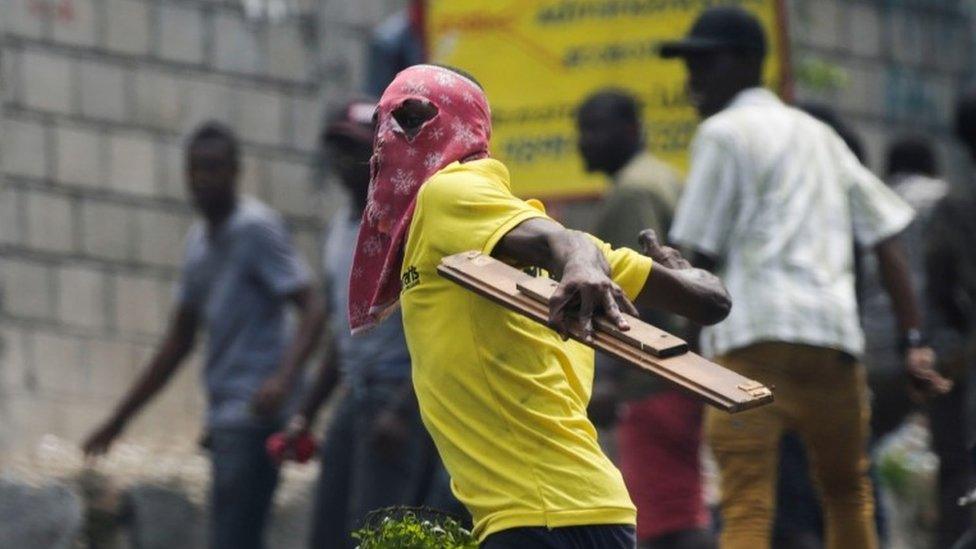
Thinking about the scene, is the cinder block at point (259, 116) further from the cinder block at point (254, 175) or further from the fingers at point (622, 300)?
the fingers at point (622, 300)

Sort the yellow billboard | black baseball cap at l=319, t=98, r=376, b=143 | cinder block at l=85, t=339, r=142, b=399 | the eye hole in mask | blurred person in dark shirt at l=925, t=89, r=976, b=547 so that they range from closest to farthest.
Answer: the eye hole in mask → blurred person in dark shirt at l=925, t=89, r=976, b=547 → black baseball cap at l=319, t=98, r=376, b=143 → the yellow billboard → cinder block at l=85, t=339, r=142, b=399

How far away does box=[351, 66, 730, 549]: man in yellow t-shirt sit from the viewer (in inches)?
204

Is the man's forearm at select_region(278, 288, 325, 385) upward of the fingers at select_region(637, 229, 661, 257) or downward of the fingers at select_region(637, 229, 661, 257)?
downward

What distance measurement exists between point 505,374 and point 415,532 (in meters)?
0.35

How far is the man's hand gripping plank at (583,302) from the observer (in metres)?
4.81

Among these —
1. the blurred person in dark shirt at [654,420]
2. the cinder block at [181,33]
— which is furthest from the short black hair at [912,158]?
the cinder block at [181,33]

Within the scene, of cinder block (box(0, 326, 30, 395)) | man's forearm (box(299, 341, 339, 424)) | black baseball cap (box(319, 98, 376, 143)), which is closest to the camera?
black baseball cap (box(319, 98, 376, 143))

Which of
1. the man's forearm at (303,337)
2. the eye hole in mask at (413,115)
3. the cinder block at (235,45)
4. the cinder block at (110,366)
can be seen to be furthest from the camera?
the cinder block at (235,45)

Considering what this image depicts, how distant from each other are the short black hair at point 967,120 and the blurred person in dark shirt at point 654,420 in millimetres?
945

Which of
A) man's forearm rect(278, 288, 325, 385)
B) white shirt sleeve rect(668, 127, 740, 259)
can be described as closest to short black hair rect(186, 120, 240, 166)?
man's forearm rect(278, 288, 325, 385)

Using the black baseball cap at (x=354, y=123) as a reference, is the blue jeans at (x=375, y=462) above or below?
below

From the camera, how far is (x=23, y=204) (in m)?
10.9

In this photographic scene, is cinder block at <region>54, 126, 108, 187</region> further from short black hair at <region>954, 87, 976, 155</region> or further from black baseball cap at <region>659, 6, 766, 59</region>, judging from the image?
short black hair at <region>954, 87, 976, 155</region>

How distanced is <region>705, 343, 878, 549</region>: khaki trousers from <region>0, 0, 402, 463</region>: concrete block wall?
13.9 feet
